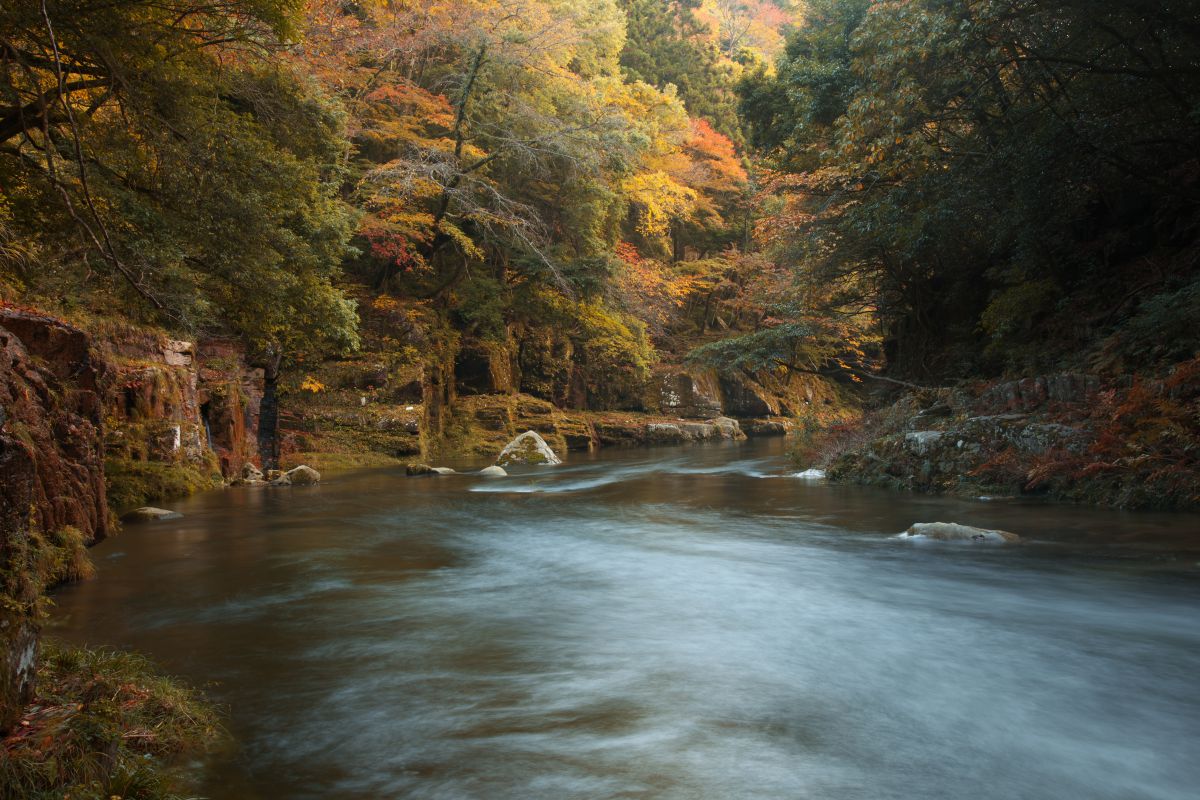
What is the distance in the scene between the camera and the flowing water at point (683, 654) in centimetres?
276

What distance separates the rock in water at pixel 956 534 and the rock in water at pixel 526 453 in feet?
39.0

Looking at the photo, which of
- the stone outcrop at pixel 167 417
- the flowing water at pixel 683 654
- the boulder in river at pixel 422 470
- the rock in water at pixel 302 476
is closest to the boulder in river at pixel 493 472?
the boulder in river at pixel 422 470

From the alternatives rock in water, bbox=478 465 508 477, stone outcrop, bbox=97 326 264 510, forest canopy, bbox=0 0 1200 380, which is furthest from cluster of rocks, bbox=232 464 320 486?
rock in water, bbox=478 465 508 477

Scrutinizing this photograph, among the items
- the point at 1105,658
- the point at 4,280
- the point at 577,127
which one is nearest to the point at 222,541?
the point at 4,280

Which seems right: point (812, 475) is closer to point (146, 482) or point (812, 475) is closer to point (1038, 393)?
point (1038, 393)

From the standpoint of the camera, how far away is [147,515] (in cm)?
875

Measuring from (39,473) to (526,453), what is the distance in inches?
537

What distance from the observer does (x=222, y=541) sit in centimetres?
751

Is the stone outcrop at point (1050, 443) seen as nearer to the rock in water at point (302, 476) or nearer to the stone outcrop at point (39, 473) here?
the stone outcrop at point (39, 473)

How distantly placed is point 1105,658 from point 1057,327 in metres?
8.18

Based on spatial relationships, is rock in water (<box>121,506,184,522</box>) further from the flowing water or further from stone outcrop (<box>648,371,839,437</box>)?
stone outcrop (<box>648,371,839,437</box>)

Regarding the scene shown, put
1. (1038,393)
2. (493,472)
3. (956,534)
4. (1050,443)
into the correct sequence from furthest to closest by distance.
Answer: (493,472), (1038,393), (1050,443), (956,534)

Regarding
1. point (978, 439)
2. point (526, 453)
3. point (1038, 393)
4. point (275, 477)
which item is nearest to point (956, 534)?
point (978, 439)

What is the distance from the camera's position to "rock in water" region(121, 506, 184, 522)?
28.5 feet
